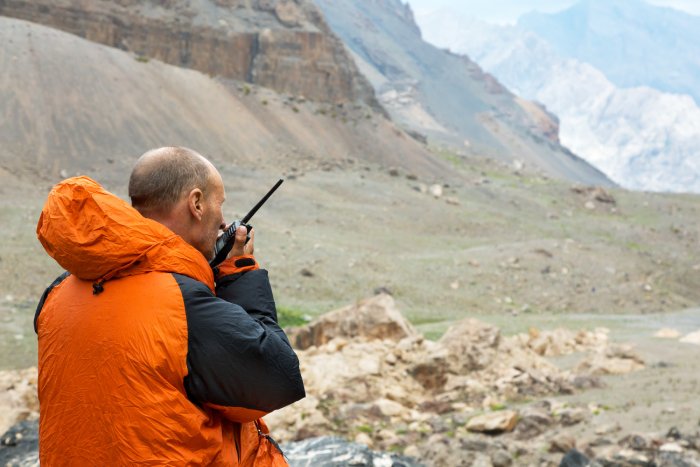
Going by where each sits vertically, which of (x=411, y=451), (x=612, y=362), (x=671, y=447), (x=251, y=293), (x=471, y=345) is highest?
(x=251, y=293)

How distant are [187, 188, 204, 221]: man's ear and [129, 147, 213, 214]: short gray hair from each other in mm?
20

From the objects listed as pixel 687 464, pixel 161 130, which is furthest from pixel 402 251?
pixel 687 464

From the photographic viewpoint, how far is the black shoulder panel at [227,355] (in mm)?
2486

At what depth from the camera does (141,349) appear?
2.46 meters

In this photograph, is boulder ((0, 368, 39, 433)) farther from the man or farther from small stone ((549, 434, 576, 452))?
the man

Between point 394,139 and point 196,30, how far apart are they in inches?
659

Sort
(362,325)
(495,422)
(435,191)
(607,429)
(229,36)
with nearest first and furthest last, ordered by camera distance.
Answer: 1. (607,429)
2. (495,422)
3. (362,325)
4. (435,191)
5. (229,36)

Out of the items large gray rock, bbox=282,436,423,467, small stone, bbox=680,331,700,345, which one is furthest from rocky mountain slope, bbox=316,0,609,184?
large gray rock, bbox=282,436,423,467

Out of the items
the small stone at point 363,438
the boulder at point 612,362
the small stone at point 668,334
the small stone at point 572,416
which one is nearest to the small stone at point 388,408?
the small stone at point 363,438

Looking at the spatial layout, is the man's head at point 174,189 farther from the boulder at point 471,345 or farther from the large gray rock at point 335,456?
the boulder at point 471,345

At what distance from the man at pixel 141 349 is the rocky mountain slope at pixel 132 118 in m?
36.0

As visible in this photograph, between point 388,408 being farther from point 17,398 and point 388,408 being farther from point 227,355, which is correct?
point 227,355

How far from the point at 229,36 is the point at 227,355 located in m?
58.5

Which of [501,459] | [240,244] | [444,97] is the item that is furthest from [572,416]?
[444,97]
